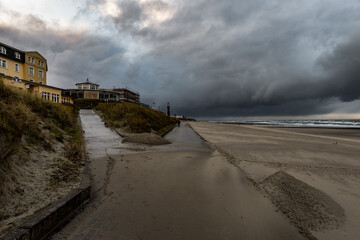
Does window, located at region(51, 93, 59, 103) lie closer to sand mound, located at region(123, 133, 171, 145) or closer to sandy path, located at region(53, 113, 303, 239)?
sand mound, located at region(123, 133, 171, 145)

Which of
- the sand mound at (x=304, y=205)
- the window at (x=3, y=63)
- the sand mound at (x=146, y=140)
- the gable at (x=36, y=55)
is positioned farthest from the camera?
the gable at (x=36, y=55)

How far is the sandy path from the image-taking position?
9.29 ft

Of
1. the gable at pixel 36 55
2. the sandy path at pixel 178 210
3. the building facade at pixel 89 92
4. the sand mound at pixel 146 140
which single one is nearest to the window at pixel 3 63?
the gable at pixel 36 55

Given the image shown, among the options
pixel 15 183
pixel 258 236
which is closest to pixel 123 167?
pixel 15 183

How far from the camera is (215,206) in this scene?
373cm

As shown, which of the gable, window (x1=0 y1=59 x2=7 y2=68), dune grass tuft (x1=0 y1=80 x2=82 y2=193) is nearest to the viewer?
dune grass tuft (x1=0 y1=80 x2=82 y2=193)

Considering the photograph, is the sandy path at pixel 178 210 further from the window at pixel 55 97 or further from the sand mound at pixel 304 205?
the window at pixel 55 97

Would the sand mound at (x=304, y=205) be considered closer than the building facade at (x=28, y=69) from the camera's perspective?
Yes

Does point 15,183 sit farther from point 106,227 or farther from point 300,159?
point 300,159

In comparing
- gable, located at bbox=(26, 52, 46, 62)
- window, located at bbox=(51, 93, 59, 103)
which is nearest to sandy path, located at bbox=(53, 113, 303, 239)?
window, located at bbox=(51, 93, 59, 103)

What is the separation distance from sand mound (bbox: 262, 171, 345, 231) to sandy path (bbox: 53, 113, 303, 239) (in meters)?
0.29

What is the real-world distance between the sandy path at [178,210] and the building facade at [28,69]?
3163cm

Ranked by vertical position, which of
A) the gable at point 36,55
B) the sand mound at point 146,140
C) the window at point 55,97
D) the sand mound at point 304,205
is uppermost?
the gable at point 36,55

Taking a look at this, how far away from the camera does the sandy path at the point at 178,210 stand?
2832 mm
